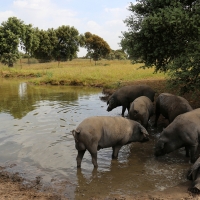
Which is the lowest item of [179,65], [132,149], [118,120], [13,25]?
[132,149]

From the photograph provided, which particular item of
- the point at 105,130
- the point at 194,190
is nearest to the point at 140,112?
the point at 105,130

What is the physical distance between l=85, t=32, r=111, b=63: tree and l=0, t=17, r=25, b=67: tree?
22.1m

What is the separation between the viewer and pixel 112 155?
827 centimetres

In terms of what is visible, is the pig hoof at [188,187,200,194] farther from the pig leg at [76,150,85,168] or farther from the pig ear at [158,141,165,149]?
the pig leg at [76,150,85,168]

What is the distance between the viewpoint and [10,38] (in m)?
55.2

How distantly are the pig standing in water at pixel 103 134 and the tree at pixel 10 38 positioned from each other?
5080 centimetres

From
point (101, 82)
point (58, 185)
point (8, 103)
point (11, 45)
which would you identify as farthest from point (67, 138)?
point (11, 45)

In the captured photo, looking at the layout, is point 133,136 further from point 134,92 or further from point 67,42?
point 67,42

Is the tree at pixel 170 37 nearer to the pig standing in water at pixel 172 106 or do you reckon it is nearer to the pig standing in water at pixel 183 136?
the pig standing in water at pixel 172 106

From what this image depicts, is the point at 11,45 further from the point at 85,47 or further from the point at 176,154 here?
the point at 176,154

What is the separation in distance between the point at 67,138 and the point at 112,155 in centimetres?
263

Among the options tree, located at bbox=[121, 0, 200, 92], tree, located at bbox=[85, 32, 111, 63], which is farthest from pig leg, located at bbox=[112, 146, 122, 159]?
tree, located at bbox=[85, 32, 111, 63]

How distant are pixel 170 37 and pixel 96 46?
6429 centimetres

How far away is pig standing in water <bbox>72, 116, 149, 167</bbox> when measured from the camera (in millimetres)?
7098
